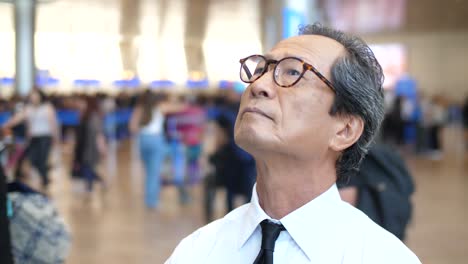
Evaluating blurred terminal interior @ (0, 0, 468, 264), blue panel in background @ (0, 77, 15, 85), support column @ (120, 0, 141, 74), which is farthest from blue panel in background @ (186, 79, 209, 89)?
blue panel in background @ (0, 77, 15, 85)

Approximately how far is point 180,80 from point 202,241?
4133 cm

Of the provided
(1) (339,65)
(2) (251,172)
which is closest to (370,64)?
(1) (339,65)

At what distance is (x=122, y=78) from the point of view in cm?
3988

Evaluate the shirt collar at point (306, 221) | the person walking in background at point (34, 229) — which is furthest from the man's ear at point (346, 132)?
the person walking in background at point (34, 229)

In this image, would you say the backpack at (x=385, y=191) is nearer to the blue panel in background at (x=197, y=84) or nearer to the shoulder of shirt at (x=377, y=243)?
the shoulder of shirt at (x=377, y=243)

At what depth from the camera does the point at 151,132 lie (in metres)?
8.12

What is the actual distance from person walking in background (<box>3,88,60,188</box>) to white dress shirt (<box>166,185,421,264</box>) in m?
8.49

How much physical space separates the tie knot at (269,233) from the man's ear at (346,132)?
26cm

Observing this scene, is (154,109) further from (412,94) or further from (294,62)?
(412,94)

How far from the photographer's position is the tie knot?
1.39 metres

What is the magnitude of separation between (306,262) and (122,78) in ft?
129

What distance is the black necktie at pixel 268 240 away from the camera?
1370mm

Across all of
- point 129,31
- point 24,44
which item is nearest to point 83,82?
point 129,31

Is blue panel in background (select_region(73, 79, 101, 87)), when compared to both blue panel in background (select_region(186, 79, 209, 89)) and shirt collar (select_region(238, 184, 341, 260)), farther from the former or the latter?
shirt collar (select_region(238, 184, 341, 260))
